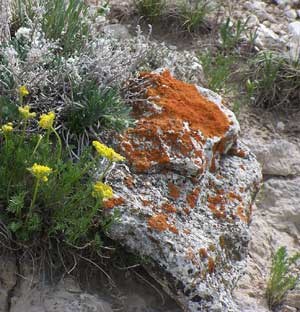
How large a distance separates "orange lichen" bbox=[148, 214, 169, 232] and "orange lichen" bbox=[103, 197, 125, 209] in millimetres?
170

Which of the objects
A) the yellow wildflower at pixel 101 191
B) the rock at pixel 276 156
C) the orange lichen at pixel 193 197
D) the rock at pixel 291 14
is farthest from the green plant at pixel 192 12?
the yellow wildflower at pixel 101 191

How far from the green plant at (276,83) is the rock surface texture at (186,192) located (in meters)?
1.27

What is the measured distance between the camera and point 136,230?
329 cm

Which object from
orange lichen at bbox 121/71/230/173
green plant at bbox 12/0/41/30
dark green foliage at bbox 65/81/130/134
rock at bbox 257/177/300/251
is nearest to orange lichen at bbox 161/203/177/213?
orange lichen at bbox 121/71/230/173

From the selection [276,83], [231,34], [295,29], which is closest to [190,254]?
[276,83]

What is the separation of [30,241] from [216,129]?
4.18ft

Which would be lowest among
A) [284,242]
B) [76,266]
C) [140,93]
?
[284,242]

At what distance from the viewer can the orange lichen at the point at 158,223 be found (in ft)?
10.9

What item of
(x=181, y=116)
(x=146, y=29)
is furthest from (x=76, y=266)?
(x=146, y=29)

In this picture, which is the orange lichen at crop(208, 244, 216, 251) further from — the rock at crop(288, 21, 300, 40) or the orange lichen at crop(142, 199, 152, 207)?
the rock at crop(288, 21, 300, 40)

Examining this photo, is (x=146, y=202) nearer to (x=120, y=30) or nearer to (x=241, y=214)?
(x=241, y=214)

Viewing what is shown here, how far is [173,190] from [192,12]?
2652 millimetres

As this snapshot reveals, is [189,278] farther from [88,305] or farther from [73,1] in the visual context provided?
[73,1]

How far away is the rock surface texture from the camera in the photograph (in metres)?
3.30
